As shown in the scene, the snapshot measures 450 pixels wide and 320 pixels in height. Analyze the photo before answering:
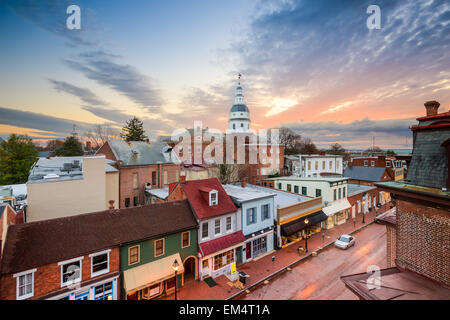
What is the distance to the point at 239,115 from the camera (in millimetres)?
66062

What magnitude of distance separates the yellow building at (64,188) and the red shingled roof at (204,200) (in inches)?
422

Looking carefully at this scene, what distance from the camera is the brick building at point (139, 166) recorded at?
2848cm

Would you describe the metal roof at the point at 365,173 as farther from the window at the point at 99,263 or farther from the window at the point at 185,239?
the window at the point at 99,263

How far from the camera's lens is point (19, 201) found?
63.0 ft

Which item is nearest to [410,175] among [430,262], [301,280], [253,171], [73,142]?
[430,262]

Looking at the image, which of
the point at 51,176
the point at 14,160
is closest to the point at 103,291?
the point at 51,176

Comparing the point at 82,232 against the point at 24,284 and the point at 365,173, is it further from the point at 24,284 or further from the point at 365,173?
the point at 365,173

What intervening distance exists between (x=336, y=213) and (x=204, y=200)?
19.0 meters

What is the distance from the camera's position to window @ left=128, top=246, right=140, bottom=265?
12.8 metres

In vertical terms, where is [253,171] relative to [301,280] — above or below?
above

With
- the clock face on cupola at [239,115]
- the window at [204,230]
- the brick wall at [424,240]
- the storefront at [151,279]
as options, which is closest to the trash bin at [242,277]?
the window at [204,230]

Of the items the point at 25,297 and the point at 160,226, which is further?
the point at 160,226
